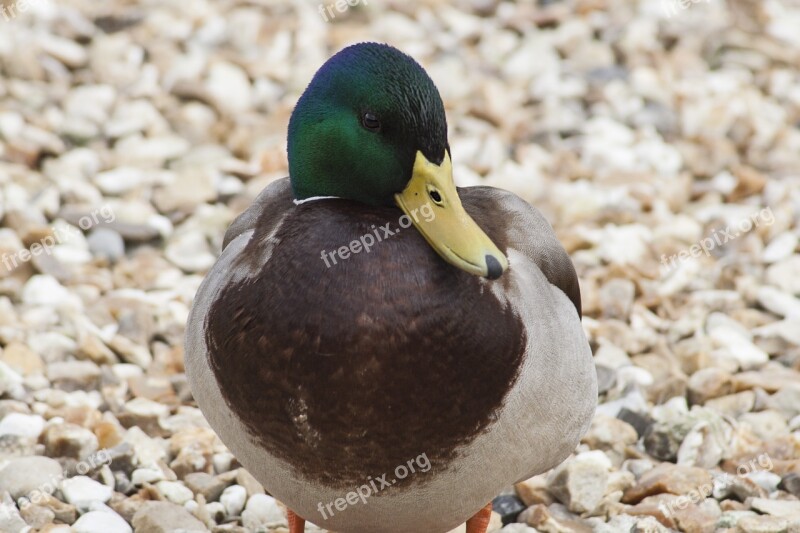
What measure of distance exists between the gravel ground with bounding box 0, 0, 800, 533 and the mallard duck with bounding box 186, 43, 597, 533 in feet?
2.23

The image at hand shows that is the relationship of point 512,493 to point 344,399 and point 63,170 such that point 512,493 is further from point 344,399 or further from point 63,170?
point 63,170

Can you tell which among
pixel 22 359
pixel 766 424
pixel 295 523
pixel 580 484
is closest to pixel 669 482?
pixel 580 484

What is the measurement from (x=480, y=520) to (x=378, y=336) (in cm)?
94

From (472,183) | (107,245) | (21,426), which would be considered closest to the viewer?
(21,426)

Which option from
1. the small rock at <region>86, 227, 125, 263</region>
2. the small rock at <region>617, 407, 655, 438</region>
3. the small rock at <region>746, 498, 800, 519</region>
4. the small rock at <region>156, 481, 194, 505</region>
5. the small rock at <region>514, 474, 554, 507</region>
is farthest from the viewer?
the small rock at <region>86, 227, 125, 263</region>

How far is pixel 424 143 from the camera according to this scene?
3008 mm

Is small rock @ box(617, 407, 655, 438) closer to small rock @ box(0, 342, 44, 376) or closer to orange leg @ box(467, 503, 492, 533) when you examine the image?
orange leg @ box(467, 503, 492, 533)

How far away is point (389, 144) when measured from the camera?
302cm

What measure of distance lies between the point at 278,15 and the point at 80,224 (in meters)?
2.44

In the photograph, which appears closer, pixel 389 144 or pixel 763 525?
pixel 389 144

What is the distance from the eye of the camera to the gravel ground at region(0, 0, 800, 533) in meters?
3.94

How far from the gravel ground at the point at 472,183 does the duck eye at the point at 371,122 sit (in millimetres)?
1350

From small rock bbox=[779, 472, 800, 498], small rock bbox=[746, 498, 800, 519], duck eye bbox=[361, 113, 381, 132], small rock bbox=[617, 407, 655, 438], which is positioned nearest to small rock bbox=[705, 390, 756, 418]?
small rock bbox=[617, 407, 655, 438]

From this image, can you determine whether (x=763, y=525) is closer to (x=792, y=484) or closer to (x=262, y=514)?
(x=792, y=484)
